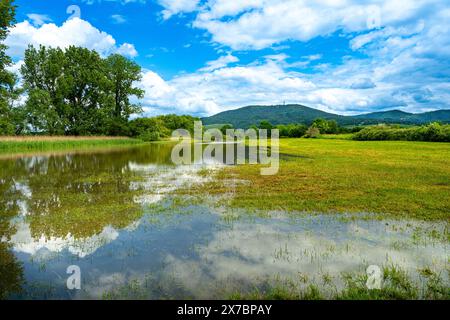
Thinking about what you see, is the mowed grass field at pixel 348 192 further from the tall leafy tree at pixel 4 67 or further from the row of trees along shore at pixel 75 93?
the row of trees along shore at pixel 75 93

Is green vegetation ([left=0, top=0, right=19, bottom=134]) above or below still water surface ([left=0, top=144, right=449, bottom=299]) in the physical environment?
above

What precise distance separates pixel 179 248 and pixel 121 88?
68.0 meters

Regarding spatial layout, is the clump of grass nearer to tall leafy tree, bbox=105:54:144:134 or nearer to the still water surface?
the still water surface

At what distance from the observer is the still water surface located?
16.8 ft

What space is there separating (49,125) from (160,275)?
57.8 m

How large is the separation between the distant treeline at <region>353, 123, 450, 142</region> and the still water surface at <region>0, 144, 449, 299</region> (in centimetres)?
5437

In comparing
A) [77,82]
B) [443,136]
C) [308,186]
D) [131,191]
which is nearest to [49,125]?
[77,82]

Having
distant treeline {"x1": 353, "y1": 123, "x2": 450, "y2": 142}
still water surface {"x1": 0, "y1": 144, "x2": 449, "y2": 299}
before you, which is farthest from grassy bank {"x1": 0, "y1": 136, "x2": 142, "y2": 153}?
distant treeline {"x1": 353, "y1": 123, "x2": 450, "y2": 142}

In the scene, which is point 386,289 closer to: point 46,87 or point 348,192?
point 348,192

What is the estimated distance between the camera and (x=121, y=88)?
67.3 metres

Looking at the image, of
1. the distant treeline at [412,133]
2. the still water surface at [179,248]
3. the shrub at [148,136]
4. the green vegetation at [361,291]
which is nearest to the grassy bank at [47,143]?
the shrub at [148,136]

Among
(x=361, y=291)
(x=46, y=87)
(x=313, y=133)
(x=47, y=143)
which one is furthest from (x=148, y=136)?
(x=361, y=291)

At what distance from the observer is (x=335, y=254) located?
631cm
